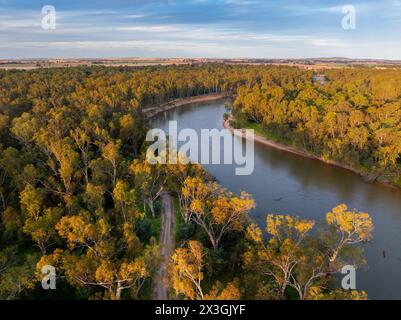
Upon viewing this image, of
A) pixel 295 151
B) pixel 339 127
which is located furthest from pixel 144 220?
pixel 339 127

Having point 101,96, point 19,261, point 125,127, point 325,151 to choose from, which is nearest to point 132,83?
point 101,96

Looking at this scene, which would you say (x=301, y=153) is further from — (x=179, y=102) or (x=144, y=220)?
(x=179, y=102)

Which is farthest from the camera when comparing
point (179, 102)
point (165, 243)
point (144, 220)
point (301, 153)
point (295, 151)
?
point (179, 102)

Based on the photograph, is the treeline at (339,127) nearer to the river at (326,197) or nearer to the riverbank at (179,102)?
the river at (326,197)

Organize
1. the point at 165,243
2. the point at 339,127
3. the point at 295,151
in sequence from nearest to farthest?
the point at 165,243 < the point at 339,127 < the point at 295,151

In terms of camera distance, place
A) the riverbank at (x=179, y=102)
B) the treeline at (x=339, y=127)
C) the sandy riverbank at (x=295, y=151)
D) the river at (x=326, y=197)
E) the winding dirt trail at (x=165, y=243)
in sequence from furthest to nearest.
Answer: the riverbank at (x=179, y=102)
the sandy riverbank at (x=295, y=151)
the treeline at (x=339, y=127)
the river at (x=326, y=197)
the winding dirt trail at (x=165, y=243)

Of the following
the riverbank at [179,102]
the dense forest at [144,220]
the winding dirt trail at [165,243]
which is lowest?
the winding dirt trail at [165,243]

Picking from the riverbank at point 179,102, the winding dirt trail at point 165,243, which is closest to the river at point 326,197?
the winding dirt trail at point 165,243
